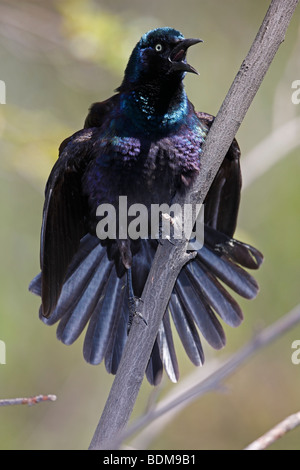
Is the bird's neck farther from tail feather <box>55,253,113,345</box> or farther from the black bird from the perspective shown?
tail feather <box>55,253,113,345</box>

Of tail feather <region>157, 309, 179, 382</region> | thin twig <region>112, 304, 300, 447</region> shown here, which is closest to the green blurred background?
tail feather <region>157, 309, 179, 382</region>

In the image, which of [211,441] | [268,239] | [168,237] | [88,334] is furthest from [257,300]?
[168,237]

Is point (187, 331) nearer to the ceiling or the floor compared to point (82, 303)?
nearer to the floor

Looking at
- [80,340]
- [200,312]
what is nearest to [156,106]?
[200,312]

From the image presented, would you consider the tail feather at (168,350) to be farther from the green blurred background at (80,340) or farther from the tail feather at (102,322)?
the green blurred background at (80,340)

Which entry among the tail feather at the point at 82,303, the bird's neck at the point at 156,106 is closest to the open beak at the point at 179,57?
the bird's neck at the point at 156,106

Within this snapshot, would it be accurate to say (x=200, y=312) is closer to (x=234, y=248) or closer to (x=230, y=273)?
(x=230, y=273)
